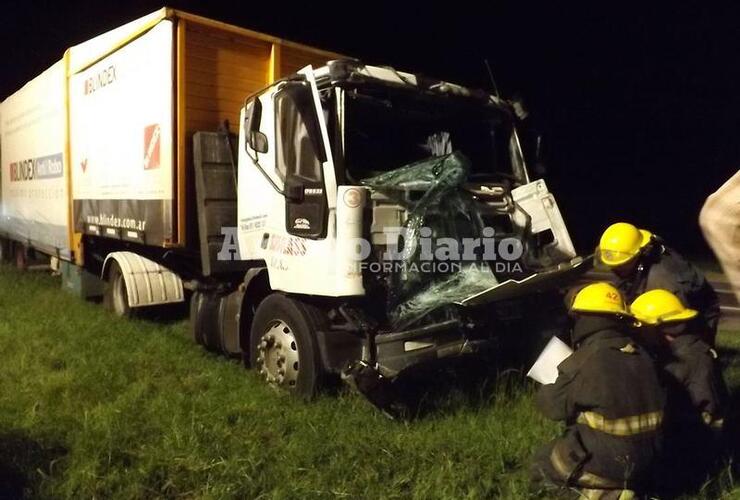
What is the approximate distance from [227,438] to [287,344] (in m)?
1.02

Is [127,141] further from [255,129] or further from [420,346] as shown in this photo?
[420,346]

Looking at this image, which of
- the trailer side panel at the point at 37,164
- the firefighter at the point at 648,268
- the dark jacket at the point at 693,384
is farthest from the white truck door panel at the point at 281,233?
the trailer side panel at the point at 37,164

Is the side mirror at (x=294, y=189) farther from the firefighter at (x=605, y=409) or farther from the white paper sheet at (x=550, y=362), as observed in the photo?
the firefighter at (x=605, y=409)

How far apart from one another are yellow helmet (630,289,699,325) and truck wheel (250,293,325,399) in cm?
211

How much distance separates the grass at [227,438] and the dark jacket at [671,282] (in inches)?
41.0

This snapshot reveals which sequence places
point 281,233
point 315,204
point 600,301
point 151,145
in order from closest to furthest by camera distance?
point 600,301 < point 315,204 < point 281,233 < point 151,145

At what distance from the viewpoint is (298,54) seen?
6.38m

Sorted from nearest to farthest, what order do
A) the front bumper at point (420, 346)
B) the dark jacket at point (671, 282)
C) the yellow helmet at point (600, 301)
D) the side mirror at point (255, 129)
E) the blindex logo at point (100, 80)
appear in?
the yellow helmet at point (600, 301) < the dark jacket at point (671, 282) < the front bumper at point (420, 346) < the side mirror at point (255, 129) < the blindex logo at point (100, 80)

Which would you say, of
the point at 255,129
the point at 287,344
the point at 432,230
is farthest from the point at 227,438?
the point at 255,129

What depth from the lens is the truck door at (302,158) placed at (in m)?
4.49

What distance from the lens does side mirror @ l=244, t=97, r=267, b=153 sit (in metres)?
4.87

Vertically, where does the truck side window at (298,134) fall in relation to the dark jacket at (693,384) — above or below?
above

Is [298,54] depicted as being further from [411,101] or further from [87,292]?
[87,292]

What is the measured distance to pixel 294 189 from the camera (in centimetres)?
462
